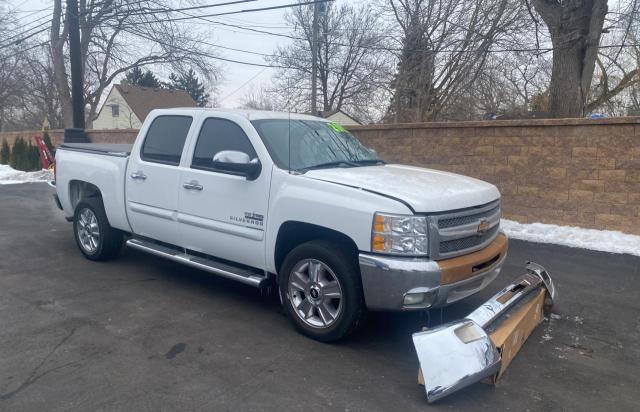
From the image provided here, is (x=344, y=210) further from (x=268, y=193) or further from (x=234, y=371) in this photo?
(x=234, y=371)

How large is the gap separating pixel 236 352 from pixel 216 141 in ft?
7.02

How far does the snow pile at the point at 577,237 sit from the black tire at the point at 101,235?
19.6 ft

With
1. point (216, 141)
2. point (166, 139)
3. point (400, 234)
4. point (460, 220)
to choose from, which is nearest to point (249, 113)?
point (216, 141)

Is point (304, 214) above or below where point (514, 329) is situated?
above

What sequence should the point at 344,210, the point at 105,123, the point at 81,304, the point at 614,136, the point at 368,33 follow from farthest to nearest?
the point at 105,123, the point at 368,33, the point at 614,136, the point at 81,304, the point at 344,210

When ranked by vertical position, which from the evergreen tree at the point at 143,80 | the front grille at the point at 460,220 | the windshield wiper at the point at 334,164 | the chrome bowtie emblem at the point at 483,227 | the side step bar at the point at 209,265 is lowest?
the side step bar at the point at 209,265

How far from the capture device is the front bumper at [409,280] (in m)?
4.05

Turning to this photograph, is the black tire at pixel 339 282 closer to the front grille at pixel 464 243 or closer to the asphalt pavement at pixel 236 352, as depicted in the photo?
the asphalt pavement at pixel 236 352

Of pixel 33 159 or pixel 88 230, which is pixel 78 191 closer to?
pixel 88 230

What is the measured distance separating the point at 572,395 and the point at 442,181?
1943 mm

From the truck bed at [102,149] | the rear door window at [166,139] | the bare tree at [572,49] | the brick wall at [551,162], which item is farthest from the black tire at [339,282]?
the bare tree at [572,49]

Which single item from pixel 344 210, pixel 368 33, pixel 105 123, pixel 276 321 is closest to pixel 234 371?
pixel 276 321

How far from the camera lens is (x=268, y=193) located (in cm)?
486

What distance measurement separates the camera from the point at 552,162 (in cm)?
912
